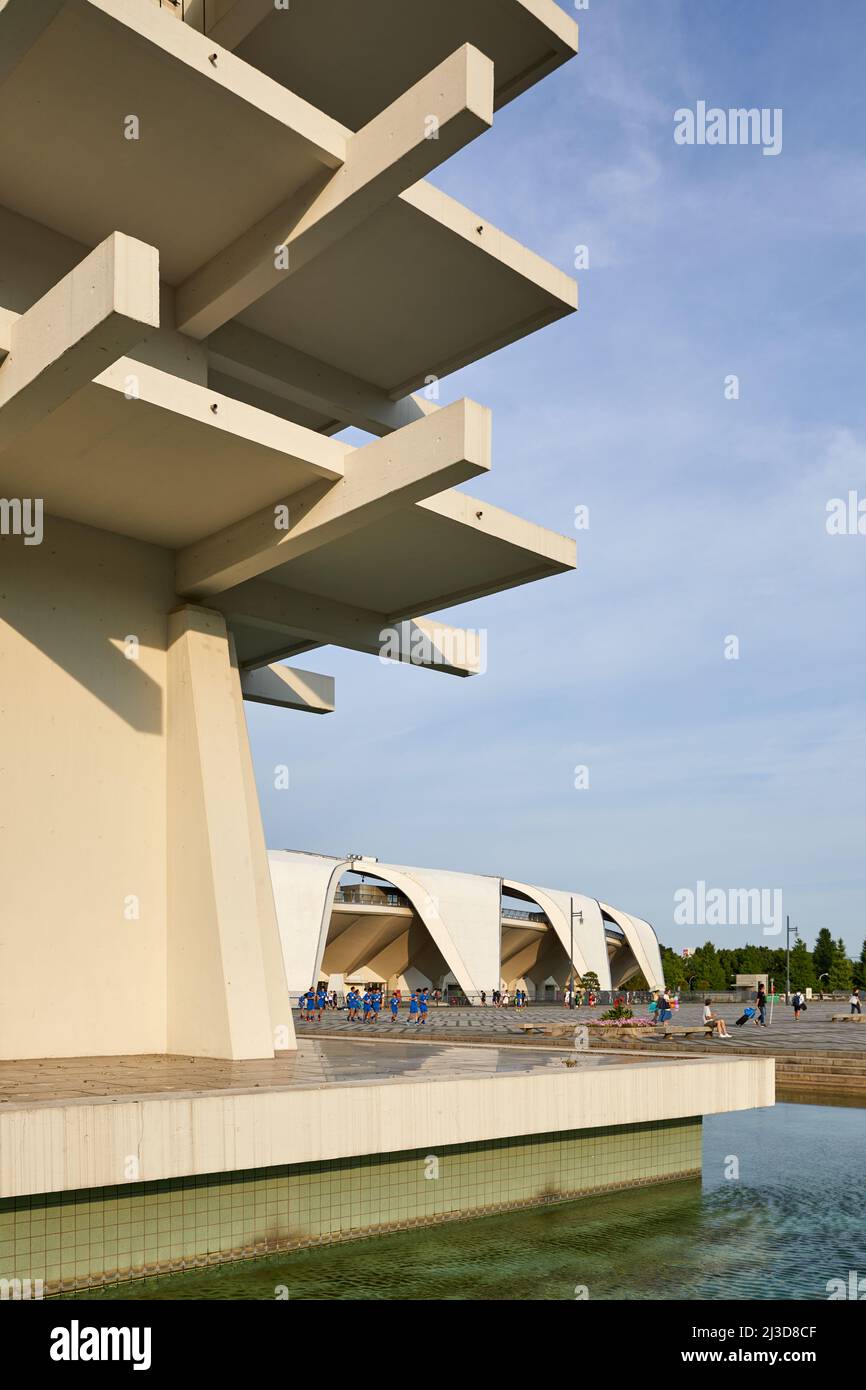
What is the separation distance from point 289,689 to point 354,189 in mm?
9364

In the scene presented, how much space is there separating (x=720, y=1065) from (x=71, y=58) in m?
11.4

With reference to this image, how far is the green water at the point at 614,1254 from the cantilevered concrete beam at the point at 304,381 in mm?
9220

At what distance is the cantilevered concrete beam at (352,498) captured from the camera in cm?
1017

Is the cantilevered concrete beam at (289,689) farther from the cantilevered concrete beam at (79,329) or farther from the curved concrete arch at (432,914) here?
the curved concrete arch at (432,914)

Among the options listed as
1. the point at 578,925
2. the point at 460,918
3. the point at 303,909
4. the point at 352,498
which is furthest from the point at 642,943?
the point at 352,498

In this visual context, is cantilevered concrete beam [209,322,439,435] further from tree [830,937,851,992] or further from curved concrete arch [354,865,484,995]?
tree [830,937,851,992]

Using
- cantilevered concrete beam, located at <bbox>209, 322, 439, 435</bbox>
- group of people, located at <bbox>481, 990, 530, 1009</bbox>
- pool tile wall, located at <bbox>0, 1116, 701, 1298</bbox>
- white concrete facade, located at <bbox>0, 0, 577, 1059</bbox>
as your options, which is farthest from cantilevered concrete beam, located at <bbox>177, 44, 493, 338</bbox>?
group of people, located at <bbox>481, 990, 530, 1009</bbox>

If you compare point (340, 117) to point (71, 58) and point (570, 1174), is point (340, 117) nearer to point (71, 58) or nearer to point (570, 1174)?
point (71, 58)

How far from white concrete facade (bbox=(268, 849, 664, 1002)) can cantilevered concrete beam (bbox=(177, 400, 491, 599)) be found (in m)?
39.1

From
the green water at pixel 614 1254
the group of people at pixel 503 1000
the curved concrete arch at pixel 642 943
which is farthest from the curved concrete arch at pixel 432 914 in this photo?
the green water at pixel 614 1254
